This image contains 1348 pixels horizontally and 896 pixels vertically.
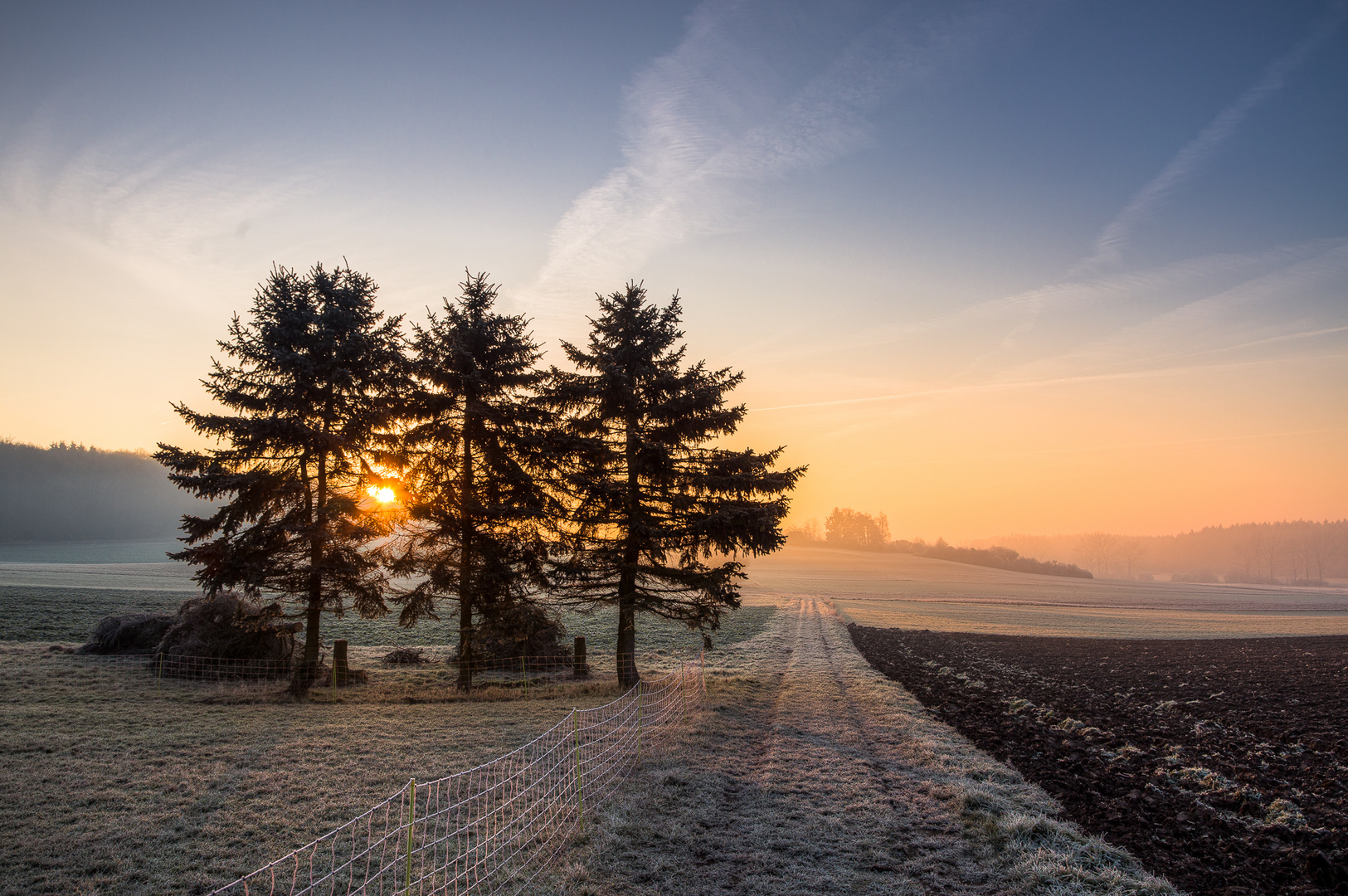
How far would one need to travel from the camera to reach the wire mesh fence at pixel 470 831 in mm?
6457

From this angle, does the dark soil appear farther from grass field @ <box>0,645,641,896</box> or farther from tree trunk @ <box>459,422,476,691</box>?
tree trunk @ <box>459,422,476,691</box>

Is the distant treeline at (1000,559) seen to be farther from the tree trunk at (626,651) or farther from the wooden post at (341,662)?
the wooden post at (341,662)

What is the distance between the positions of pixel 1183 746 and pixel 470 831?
1377 centimetres

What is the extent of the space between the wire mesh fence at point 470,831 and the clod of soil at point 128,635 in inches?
721

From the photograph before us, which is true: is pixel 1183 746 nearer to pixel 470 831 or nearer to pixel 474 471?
pixel 470 831

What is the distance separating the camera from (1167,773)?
10.7 meters

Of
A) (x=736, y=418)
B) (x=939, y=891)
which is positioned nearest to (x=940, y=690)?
(x=736, y=418)

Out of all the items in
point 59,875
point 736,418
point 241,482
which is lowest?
point 59,875

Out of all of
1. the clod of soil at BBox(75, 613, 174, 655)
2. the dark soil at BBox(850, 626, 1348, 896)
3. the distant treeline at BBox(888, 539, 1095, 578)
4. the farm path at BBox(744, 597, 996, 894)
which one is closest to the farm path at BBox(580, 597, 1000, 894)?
the farm path at BBox(744, 597, 996, 894)

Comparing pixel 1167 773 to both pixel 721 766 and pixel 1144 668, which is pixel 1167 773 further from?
pixel 1144 668

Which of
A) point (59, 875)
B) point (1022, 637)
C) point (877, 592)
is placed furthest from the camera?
point (877, 592)

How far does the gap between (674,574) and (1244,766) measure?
12.3 meters

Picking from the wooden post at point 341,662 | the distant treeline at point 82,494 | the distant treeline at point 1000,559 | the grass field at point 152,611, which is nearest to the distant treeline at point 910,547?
the distant treeline at point 1000,559

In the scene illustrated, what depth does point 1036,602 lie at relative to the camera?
211 ft
